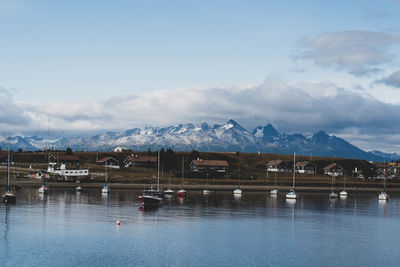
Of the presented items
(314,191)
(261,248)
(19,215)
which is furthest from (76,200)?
(314,191)

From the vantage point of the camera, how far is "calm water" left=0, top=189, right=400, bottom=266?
60188mm

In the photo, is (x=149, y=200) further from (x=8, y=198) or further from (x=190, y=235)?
(x=190, y=235)

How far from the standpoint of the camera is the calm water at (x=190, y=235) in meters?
60.2

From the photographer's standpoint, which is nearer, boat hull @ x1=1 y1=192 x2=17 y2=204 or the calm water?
the calm water

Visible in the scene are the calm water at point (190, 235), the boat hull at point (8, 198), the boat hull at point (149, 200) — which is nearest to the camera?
the calm water at point (190, 235)

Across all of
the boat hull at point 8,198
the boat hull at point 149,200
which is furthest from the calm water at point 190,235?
the boat hull at point 8,198

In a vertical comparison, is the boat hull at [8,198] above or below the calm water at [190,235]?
above

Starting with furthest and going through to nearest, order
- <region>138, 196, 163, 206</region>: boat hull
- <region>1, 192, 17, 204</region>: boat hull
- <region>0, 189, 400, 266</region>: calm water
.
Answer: <region>138, 196, 163, 206</region>: boat hull, <region>1, 192, 17, 204</region>: boat hull, <region>0, 189, 400, 266</region>: calm water

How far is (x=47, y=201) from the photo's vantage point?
122438mm

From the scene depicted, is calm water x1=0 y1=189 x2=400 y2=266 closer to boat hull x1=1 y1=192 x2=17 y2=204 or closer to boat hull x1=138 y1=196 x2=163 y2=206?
boat hull x1=138 y1=196 x2=163 y2=206

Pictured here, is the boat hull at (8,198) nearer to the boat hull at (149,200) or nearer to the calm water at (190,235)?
the calm water at (190,235)

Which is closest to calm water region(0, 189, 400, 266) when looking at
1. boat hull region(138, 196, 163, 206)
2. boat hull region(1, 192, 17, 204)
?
boat hull region(138, 196, 163, 206)

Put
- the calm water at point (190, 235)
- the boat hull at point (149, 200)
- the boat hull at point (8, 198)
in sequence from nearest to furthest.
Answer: the calm water at point (190, 235) < the boat hull at point (8, 198) < the boat hull at point (149, 200)

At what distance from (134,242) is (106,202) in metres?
57.5
